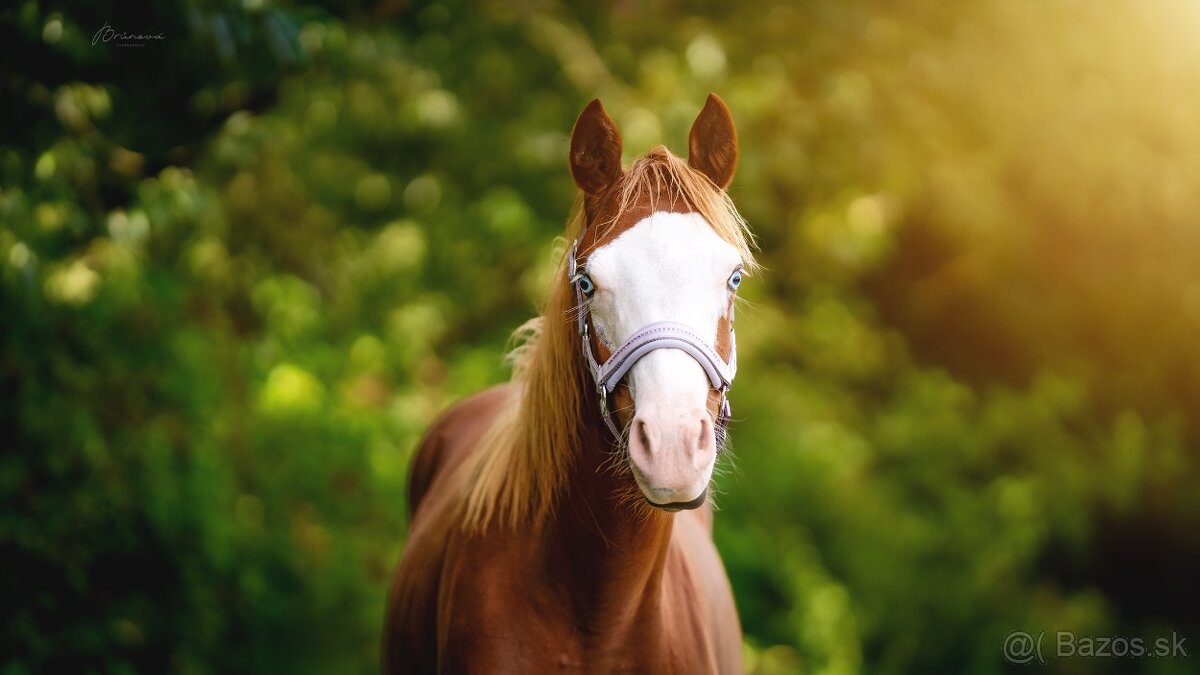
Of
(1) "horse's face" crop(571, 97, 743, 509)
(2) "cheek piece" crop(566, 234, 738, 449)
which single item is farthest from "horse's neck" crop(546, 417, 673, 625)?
(1) "horse's face" crop(571, 97, 743, 509)

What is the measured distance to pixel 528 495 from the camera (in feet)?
7.91

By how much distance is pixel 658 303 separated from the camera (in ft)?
6.45

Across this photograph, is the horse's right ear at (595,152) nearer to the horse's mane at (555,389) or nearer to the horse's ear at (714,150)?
the horse's mane at (555,389)

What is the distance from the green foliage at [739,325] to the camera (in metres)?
5.17

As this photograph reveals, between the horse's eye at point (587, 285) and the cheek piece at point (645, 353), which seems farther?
the horse's eye at point (587, 285)

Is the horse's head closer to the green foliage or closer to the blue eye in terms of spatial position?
the blue eye

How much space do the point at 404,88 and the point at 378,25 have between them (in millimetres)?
484

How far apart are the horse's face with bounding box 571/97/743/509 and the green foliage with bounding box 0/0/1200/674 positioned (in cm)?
295

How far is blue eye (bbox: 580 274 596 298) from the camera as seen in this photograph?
2.09 metres

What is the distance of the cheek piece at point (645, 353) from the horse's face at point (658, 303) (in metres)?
0.01

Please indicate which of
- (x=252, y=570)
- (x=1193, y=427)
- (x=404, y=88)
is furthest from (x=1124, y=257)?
(x=252, y=570)

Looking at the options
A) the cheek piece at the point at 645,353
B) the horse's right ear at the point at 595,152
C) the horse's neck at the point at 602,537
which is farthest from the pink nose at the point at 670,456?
the horse's right ear at the point at 595,152

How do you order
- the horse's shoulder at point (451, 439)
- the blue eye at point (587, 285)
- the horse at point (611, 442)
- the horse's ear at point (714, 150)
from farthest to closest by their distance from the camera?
the horse's shoulder at point (451, 439), the horse's ear at point (714, 150), the blue eye at point (587, 285), the horse at point (611, 442)

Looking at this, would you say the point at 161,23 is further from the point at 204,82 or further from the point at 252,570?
the point at 252,570
